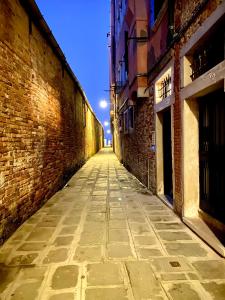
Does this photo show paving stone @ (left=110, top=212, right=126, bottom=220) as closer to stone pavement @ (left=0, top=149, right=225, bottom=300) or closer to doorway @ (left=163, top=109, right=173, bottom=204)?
stone pavement @ (left=0, top=149, right=225, bottom=300)

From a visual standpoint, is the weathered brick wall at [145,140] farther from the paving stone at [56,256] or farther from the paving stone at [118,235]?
the paving stone at [56,256]

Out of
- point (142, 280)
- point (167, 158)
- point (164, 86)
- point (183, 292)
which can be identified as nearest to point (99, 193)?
point (167, 158)

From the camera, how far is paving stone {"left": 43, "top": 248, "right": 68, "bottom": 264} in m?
3.21

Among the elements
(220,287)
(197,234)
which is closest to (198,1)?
(197,234)

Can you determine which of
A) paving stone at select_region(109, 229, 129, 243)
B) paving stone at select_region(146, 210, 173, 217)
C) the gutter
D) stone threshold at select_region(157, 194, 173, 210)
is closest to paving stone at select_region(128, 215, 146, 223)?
paving stone at select_region(146, 210, 173, 217)

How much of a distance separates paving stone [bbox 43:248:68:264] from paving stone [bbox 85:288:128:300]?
79cm

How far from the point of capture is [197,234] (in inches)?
156

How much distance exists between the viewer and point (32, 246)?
366 cm

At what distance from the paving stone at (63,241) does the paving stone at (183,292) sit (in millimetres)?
1710

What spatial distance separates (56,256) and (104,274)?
0.77m

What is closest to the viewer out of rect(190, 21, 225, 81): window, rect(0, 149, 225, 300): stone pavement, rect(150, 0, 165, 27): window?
rect(0, 149, 225, 300): stone pavement

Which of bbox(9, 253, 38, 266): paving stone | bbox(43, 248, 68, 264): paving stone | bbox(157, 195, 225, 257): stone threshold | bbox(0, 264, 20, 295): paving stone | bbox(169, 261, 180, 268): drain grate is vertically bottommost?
bbox(169, 261, 180, 268): drain grate

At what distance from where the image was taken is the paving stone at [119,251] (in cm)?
332

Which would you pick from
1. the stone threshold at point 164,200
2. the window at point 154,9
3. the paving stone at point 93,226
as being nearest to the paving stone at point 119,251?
the paving stone at point 93,226
